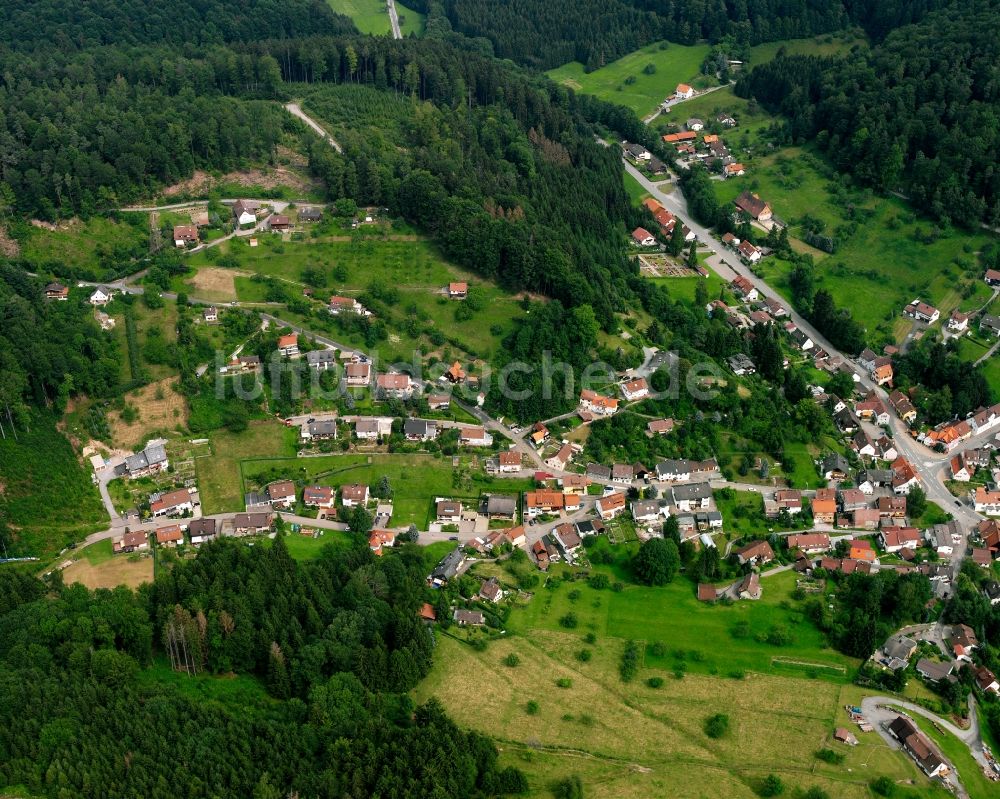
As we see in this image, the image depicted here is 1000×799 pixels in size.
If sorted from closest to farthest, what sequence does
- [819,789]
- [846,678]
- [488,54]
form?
[819,789]
[846,678]
[488,54]

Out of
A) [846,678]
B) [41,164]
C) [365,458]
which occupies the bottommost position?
[846,678]

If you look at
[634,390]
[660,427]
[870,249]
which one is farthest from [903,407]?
[870,249]

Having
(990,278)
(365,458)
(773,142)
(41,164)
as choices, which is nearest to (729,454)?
(365,458)

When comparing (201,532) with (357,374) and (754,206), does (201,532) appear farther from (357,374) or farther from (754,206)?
(754,206)

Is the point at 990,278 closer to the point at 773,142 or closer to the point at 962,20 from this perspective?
the point at 773,142

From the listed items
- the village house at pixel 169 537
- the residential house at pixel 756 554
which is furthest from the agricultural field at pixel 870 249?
the village house at pixel 169 537

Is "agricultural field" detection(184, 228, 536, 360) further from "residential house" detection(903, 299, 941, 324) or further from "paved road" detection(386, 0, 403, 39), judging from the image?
"paved road" detection(386, 0, 403, 39)

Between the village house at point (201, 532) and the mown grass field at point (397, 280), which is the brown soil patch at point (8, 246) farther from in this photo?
the village house at point (201, 532)
